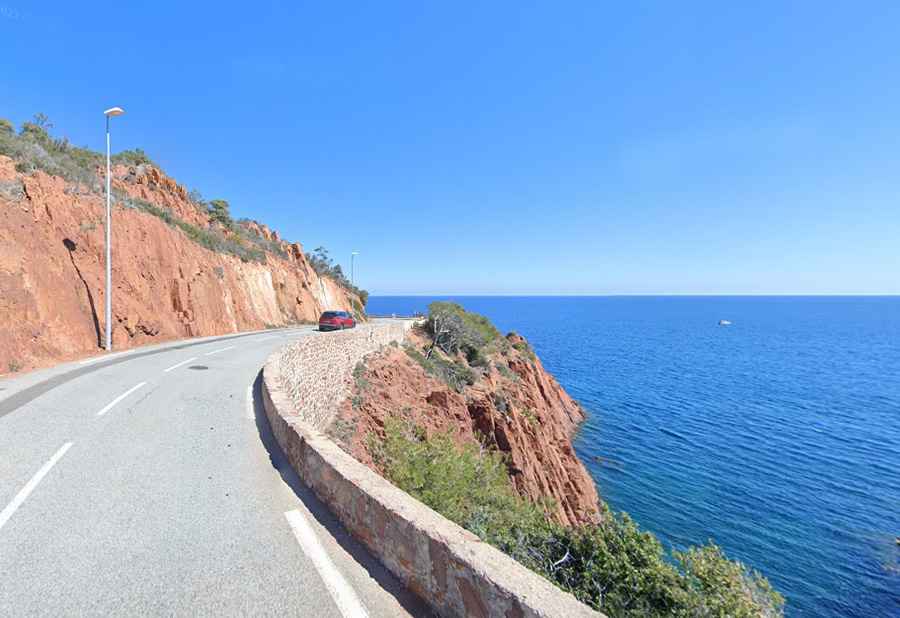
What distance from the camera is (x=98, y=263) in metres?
17.3

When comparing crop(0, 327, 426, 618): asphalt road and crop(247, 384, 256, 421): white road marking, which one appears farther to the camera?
crop(247, 384, 256, 421): white road marking

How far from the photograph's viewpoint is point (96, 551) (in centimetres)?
342

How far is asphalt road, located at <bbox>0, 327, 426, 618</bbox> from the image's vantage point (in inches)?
113

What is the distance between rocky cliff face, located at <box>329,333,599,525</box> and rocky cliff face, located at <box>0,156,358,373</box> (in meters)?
10.3

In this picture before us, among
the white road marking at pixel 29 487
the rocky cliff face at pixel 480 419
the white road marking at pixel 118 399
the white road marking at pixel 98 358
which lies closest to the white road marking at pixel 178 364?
the white road marking at pixel 118 399

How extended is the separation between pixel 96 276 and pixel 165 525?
1846 centimetres

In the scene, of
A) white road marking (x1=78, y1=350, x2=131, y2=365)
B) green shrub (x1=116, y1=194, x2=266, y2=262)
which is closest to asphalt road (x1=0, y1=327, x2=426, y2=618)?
white road marking (x1=78, y1=350, x2=131, y2=365)

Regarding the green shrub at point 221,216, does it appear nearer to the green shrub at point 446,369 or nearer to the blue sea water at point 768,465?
the green shrub at point 446,369

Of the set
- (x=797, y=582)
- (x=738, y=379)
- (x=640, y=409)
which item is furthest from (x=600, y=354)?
(x=797, y=582)

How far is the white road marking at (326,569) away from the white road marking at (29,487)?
2770mm

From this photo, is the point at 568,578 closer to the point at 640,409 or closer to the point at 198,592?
the point at 198,592

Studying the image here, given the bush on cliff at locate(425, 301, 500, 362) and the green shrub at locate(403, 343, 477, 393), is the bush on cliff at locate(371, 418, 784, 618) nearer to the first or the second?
the green shrub at locate(403, 343, 477, 393)

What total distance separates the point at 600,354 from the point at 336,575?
60.7 m

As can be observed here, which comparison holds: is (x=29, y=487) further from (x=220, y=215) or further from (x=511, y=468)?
(x=220, y=215)
